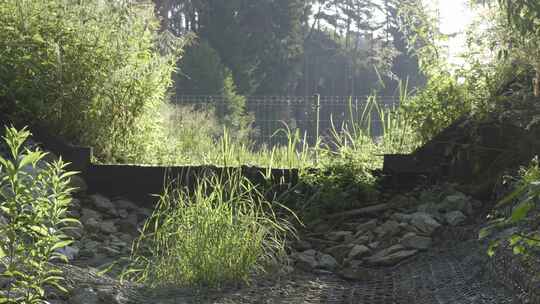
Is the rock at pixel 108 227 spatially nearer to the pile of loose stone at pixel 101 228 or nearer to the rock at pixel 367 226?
the pile of loose stone at pixel 101 228

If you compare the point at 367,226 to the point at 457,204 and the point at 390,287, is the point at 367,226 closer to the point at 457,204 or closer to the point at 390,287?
the point at 457,204

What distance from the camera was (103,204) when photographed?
20.1 ft

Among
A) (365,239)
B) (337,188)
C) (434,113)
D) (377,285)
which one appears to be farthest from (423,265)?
(434,113)

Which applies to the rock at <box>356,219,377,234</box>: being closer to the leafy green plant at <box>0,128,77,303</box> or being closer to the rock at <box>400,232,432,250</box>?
the rock at <box>400,232,432,250</box>

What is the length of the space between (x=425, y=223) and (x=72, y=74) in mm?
3523

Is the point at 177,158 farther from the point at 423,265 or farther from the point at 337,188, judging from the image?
the point at 423,265

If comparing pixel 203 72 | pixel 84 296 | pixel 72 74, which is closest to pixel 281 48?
pixel 203 72

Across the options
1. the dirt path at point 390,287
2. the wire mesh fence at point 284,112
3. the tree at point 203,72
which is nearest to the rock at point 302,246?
the dirt path at point 390,287

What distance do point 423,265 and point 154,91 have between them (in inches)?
139

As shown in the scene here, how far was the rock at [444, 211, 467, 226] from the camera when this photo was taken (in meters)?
5.18

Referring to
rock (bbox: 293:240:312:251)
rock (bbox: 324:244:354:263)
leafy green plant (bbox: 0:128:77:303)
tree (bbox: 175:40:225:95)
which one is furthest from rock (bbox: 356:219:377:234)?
tree (bbox: 175:40:225:95)

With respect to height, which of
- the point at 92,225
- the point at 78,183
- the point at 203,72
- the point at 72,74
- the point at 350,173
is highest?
the point at 203,72

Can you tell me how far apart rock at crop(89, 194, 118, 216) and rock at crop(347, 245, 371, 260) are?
7.06 feet

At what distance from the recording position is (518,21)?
318 cm
